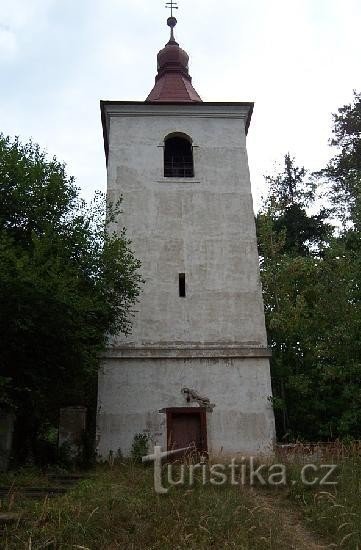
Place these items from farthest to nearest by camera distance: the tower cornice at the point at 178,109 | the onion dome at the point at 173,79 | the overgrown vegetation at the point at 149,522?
the onion dome at the point at 173,79 → the tower cornice at the point at 178,109 → the overgrown vegetation at the point at 149,522

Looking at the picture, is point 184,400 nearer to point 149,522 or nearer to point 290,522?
point 290,522

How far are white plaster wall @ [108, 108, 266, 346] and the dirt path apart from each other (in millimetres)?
6140

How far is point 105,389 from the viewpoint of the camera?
14.8 m

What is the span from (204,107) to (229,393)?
9871mm

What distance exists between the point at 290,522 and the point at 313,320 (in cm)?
969

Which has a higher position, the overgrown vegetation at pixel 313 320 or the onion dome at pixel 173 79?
the onion dome at pixel 173 79

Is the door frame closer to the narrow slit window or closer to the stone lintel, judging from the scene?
the stone lintel

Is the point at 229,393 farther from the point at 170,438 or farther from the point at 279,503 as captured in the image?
the point at 279,503

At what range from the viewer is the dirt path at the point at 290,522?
7555 millimetres

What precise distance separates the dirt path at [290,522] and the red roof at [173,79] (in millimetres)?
13967

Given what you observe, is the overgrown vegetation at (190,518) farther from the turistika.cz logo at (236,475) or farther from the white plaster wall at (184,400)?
the white plaster wall at (184,400)

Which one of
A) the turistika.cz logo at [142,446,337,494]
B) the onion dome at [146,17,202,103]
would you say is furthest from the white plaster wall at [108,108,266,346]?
the turistika.cz logo at [142,446,337,494]

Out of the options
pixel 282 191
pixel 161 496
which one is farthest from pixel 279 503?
pixel 282 191

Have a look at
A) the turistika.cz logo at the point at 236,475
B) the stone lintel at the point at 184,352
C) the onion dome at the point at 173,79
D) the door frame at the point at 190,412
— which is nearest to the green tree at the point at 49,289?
the stone lintel at the point at 184,352
